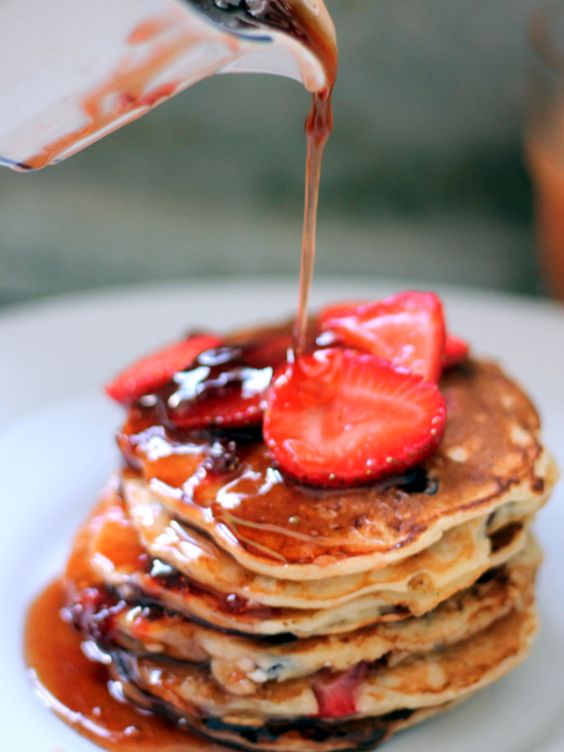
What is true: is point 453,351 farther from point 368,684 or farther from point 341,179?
point 341,179

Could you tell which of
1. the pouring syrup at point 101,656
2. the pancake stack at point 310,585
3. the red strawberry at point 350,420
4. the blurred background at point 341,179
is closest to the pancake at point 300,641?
the pancake stack at point 310,585

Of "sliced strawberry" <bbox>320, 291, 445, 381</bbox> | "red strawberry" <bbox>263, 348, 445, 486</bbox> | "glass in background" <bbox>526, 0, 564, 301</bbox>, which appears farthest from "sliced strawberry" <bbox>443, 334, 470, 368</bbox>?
"glass in background" <bbox>526, 0, 564, 301</bbox>

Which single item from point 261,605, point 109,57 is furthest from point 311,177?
point 261,605

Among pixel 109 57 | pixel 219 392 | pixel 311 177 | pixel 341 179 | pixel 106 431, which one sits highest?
pixel 109 57

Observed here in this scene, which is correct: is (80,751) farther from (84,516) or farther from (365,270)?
(365,270)

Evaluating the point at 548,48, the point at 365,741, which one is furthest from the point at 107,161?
the point at 365,741

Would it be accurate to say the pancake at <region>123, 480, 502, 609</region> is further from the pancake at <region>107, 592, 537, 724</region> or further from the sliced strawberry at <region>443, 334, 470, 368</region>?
the sliced strawberry at <region>443, 334, 470, 368</region>

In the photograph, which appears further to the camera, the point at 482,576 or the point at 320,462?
the point at 482,576

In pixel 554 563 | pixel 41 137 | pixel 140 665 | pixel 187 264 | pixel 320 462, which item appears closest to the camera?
pixel 41 137
